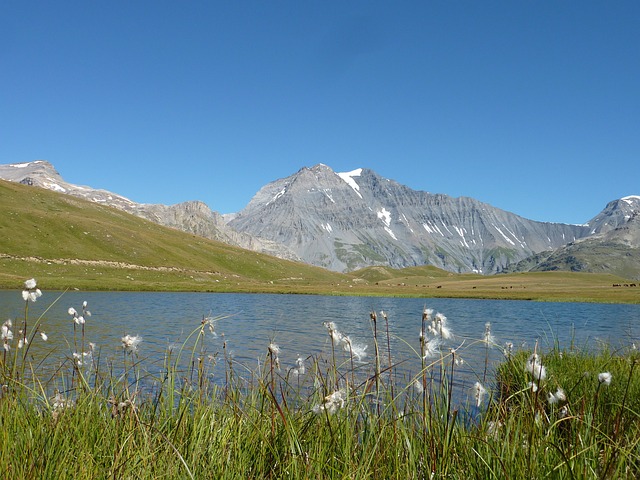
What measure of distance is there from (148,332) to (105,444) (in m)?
26.7

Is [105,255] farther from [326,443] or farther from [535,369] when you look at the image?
[535,369]

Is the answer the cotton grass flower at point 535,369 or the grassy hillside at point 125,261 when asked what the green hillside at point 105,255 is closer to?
the grassy hillside at point 125,261

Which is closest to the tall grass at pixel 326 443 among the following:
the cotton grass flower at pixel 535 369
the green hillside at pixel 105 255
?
the cotton grass flower at pixel 535 369

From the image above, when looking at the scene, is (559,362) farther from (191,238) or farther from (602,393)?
(191,238)

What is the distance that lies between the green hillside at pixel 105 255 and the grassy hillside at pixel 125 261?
0.20 m

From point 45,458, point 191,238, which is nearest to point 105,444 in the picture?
point 45,458

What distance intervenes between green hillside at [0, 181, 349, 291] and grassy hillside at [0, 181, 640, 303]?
204 millimetres

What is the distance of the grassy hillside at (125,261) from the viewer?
296ft

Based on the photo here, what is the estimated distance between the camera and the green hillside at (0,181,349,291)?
89812mm

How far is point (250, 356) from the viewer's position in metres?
22.7

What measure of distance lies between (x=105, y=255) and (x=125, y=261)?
498 centimetres

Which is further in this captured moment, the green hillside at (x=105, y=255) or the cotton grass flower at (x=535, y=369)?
the green hillside at (x=105, y=255)

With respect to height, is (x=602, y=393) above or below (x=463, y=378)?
above

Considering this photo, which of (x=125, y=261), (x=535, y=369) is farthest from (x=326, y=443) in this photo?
(x=125, y=261)
